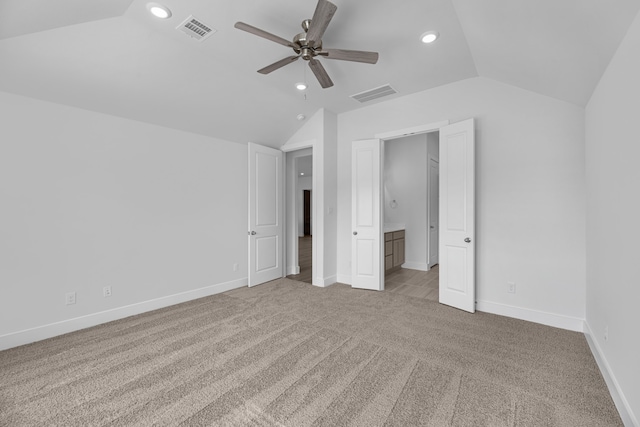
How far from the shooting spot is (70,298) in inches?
107

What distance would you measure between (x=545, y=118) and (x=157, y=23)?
3856 mm

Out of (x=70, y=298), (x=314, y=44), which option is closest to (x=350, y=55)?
(x=314, y=44)

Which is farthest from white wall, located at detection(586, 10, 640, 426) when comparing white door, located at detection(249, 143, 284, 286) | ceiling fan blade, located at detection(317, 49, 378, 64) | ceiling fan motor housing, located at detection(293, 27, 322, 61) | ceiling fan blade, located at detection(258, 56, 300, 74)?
white door, located at detection(249, 143, 284, 286)

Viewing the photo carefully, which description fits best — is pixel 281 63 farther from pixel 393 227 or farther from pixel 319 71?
pixel 393 227

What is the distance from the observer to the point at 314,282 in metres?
4.34

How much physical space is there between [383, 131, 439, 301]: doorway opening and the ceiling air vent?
159 cm

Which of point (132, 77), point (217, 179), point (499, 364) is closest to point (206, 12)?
point (132, 77)

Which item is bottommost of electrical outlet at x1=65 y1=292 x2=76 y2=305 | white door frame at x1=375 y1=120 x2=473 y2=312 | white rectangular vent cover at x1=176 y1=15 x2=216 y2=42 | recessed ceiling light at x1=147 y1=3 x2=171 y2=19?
electrical outlet at x1=65 y1=292 x2=76 y2=305

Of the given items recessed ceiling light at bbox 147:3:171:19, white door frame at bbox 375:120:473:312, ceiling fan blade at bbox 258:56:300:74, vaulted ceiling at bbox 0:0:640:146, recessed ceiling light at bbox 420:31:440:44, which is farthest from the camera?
white door frame at bbox 375:120:473:312

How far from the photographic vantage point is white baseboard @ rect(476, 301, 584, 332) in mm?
2715

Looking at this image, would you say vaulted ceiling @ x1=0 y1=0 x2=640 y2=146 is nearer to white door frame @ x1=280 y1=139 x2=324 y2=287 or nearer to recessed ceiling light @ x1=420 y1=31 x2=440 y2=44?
recessed ceiling light @ x1=420 y1=31 x2=440 y2=44

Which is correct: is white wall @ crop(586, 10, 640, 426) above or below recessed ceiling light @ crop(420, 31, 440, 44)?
below

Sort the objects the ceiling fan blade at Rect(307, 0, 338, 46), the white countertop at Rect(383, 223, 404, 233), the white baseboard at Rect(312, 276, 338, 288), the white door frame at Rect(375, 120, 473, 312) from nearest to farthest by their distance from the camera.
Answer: the ceiling fan blade at Rect(307, 0, 338, 46)
the white door frame at Rect(375, 120, 473, 312)
the white baseboard at Rect(312, 276, 338, 288)
the white countertop at Rect(383, 223, 404, 233)

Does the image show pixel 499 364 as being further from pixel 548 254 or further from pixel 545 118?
pixel 545 118
